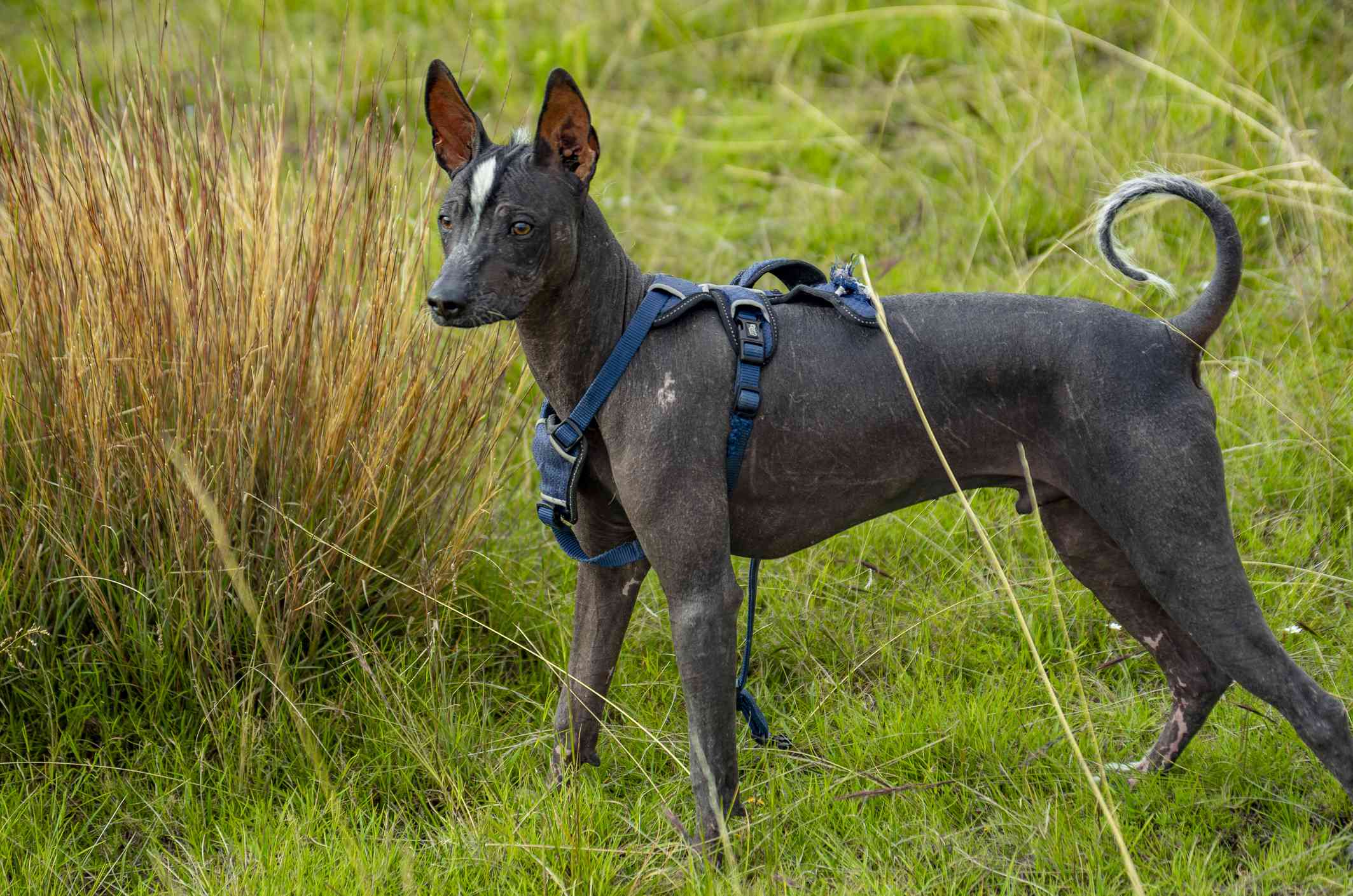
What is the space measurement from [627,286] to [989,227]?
3165 mm

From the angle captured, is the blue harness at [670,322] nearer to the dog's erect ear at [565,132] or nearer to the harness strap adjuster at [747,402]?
the harness strap adjuster at [747,402]

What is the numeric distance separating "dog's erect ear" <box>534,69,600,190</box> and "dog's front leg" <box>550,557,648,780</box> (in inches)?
36.5

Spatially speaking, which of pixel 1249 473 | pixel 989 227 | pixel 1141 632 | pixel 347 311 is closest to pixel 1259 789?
pixel 1141 632

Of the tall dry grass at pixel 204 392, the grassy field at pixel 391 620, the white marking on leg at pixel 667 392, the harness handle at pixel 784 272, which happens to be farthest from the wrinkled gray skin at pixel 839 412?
the tall dry grass at pixel 204 392

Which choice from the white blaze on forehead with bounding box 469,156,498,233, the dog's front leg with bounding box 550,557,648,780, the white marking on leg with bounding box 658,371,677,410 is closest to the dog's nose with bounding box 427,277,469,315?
the white blaze on forehead with bounding box 469,156,498,233

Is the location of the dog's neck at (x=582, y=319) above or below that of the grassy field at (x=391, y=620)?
above

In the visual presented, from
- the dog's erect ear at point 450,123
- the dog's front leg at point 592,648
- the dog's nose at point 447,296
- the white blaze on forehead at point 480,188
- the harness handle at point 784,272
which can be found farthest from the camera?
the dog's front leg at point 592,648

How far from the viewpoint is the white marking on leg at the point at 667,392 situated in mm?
2480

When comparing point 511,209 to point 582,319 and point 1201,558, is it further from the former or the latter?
point 1201,558

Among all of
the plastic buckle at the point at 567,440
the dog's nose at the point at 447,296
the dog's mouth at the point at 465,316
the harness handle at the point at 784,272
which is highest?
the dog's nose at the point at 447,296

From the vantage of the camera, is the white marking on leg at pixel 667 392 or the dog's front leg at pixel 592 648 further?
the dog's front leg at pixel 592 648

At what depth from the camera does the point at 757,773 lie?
307 cm

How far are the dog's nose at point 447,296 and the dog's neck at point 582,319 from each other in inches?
9.6

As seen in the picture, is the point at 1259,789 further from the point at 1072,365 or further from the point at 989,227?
the point at 989,227
